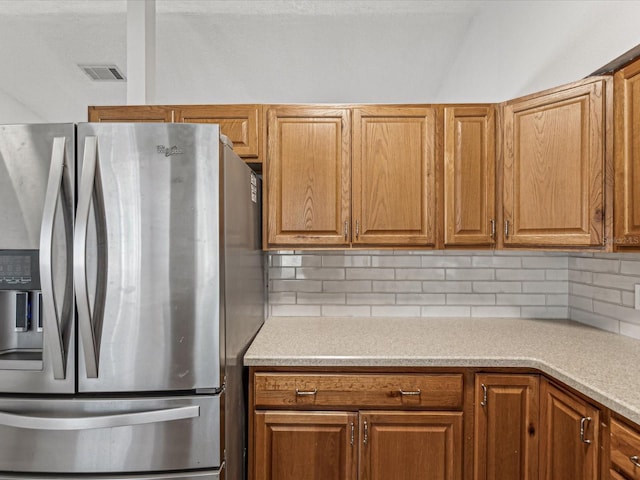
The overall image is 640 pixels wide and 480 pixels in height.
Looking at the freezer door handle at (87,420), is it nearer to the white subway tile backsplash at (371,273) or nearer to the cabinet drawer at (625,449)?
the white subway tile backsplash at (371,273)

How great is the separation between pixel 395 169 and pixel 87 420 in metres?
1.66

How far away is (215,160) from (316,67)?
2.34 metres

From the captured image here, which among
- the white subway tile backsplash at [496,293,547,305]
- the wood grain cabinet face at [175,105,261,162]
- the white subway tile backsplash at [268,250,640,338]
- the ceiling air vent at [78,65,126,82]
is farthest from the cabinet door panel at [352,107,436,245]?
the ceiling air vent at [78,65,126,82]

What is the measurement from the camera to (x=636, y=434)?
1088 mm

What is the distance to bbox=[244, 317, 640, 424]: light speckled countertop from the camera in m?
1.33

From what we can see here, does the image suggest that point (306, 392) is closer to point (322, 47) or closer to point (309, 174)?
point (309, 174)

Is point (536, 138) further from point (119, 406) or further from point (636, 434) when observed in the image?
point (119, 406)

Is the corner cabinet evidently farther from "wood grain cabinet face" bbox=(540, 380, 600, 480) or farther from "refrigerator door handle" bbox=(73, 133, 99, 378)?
"refrigerator door handle" bbox=(73, 133, 99, 378)

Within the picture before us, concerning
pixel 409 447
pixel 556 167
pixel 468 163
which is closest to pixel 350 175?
pixel 468 163

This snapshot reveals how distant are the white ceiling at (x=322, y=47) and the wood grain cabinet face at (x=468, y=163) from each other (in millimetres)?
454

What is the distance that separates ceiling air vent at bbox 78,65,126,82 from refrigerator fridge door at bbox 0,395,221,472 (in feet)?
9.49

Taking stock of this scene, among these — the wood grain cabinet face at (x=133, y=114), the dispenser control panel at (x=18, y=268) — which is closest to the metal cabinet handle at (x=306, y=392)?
the dispenser control panel at (x=18, y=268)

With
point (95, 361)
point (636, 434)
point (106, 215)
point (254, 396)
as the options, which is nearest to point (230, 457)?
point (254, 396)

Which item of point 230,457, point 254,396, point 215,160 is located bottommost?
point 230,457
